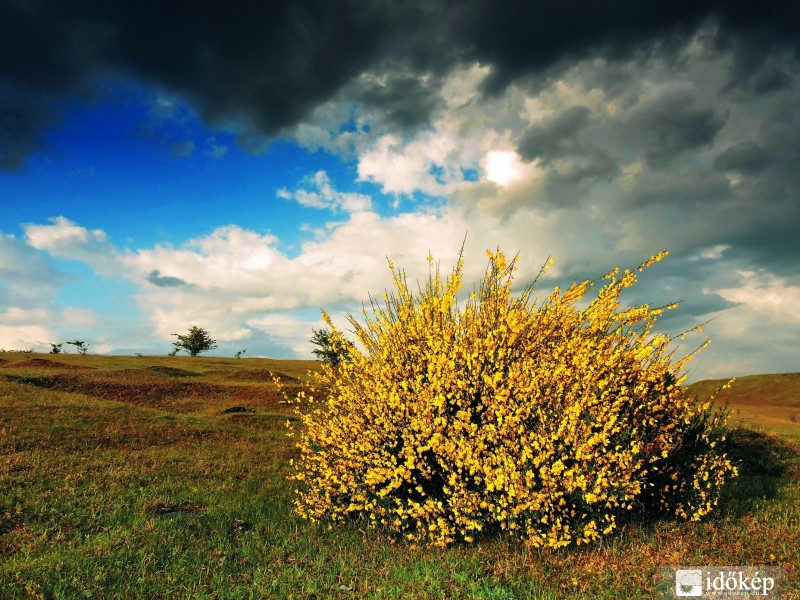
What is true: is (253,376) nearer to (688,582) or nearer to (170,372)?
(170,372)

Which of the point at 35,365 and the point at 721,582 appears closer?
the point at 721,582

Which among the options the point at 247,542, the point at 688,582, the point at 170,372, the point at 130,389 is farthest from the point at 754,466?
the point at 170,372

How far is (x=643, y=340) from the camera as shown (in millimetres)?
10406

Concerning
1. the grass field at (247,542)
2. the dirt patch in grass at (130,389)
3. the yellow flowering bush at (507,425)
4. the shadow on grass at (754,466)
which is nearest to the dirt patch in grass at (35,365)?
the dirt patch in grass at (130,389)

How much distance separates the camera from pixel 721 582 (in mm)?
7531

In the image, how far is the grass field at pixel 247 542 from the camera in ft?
25.1

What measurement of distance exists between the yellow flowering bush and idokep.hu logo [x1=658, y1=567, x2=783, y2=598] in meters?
1.20

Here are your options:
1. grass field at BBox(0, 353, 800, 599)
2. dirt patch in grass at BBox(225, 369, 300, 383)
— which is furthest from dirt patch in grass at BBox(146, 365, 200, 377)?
grass field at BBox(0, 353, 800, 599)

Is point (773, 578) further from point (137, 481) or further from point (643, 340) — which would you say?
point (137, 481)

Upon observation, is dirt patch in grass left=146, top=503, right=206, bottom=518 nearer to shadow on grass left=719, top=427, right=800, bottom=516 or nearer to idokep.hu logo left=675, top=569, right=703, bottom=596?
idokep.hu logo left=675, top=569, right=703, bottom=596

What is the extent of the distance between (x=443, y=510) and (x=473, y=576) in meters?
1.36

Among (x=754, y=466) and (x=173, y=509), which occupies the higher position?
(x=754, y=466)

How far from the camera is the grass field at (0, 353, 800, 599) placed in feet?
25.1

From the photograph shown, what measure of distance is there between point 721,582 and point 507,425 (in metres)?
3.60
